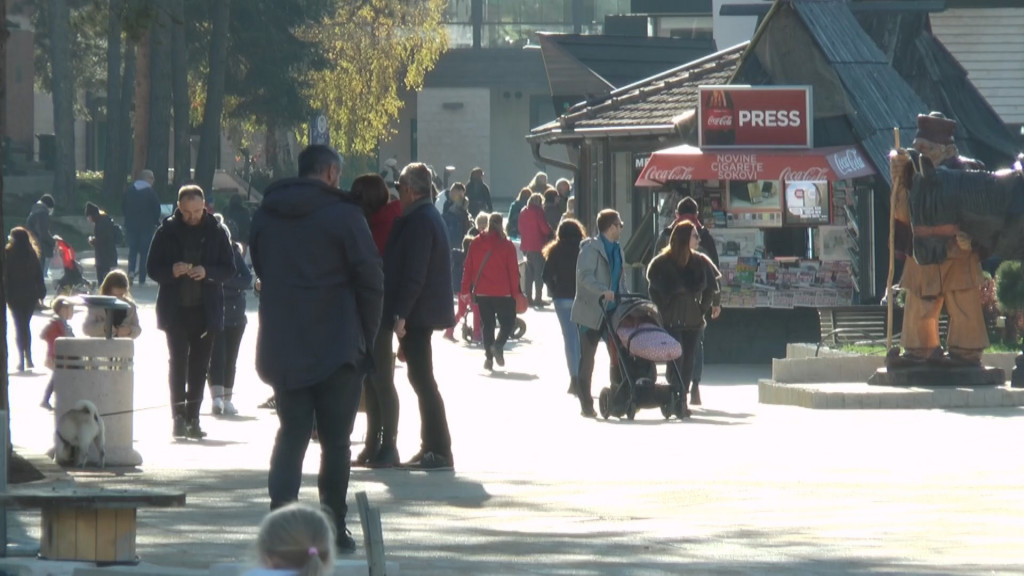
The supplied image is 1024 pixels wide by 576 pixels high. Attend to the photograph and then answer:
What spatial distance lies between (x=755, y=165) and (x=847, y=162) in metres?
0.95

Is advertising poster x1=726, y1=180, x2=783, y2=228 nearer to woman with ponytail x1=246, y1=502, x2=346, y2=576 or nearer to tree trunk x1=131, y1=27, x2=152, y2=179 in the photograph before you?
woman with ponytail x1=246, y1=502, x2=346, y2=576

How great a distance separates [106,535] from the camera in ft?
25.2

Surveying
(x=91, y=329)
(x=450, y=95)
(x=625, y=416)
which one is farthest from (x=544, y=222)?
(x=450, y=95)

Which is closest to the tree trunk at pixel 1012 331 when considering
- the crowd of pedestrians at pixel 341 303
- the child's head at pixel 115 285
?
the crowd of pedestrians at pixel 341 303

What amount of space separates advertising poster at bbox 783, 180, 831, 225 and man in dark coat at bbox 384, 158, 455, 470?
11.0 metres

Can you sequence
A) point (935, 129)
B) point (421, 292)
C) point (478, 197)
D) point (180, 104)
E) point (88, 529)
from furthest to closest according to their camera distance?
point (180, 104), point (478, 197), point (935, 129), point (421, 292), point (88, 529)

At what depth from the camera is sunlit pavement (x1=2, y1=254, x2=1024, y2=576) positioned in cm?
872

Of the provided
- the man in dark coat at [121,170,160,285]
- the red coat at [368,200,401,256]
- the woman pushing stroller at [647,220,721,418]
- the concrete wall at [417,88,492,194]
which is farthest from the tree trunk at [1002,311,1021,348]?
the concrete wall at [417,88,492,194]

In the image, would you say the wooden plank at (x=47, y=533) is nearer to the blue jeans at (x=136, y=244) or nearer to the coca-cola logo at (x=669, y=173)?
the coca-cola logo at (x=669, y=173)

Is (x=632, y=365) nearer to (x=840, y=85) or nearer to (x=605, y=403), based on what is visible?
(x=605, y=403)

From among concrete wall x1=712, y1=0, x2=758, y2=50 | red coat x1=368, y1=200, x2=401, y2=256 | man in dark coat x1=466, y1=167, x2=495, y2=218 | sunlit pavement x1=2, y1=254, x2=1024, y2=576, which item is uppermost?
concrete wall x1=712, y1=0, x2=758, y2=50

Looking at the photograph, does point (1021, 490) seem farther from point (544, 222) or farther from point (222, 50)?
point (222, 50)

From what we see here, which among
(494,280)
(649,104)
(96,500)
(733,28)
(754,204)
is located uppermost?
(733,28)

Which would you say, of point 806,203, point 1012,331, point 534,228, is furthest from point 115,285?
point 534,228
